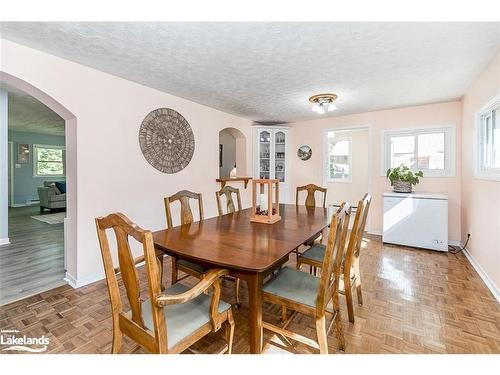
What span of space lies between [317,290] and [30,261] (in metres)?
3.52

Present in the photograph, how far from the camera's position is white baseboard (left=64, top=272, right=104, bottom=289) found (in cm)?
244

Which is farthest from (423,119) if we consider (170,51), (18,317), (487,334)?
(18,317)

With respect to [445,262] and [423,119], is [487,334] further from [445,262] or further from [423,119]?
[423,119]

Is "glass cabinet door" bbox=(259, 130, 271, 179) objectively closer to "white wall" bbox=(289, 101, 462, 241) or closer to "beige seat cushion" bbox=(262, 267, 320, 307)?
"white wall" bbox=(289, 101, 462, 241)

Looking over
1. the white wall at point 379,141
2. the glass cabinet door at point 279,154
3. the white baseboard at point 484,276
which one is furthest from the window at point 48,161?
the white baseboard at point 484,276

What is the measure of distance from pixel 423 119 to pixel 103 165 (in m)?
4.62

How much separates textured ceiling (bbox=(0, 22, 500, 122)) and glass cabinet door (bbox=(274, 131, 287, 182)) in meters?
1.84

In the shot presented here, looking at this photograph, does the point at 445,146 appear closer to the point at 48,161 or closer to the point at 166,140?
the point at 166,140

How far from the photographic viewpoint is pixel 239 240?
1.63m

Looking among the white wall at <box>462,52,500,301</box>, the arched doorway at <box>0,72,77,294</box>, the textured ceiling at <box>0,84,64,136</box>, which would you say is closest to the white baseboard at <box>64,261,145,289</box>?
the arched doorway at <box>0,72,77,294</box>

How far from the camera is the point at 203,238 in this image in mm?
1671

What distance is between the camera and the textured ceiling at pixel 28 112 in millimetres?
3922

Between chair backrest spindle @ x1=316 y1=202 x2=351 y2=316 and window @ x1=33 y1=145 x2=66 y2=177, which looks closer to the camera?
A: chair backrest spindle @ x1=316 y1=202 x2=351 y2=316

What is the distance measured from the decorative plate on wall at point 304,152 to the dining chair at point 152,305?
4.08 meters
